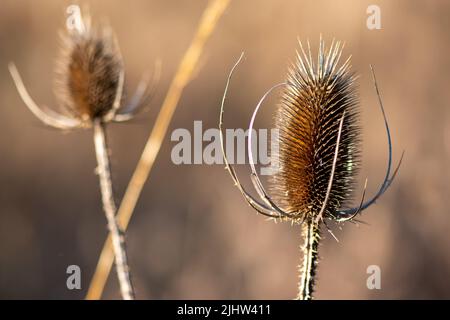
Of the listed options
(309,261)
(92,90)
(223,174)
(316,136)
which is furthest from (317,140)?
(223,174)

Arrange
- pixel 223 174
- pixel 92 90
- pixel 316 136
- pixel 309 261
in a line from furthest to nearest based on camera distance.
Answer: pixel 223 174, pixel 92 90, pixel 316 136, pixel 309 261

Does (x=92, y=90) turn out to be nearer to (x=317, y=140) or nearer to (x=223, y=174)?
(x=317, y=140)

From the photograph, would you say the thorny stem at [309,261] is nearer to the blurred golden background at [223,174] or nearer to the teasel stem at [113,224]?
the teasel stem at [113,224]

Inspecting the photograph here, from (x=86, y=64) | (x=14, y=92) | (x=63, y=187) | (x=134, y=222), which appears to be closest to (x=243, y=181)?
(x=134, y=222)

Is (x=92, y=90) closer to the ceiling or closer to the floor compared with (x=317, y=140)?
closer to the ceiling

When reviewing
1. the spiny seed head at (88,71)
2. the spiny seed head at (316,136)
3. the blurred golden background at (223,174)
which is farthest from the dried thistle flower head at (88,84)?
the blurred golden background at (223,174)

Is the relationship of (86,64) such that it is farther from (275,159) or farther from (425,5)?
(425,5)

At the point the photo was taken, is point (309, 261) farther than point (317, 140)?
No
